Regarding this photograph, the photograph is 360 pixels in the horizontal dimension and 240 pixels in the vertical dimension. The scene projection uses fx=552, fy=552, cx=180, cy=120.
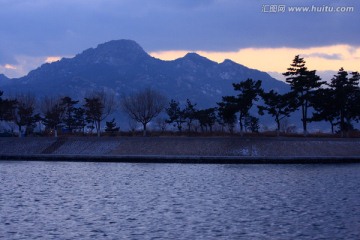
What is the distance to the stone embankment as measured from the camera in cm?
5825

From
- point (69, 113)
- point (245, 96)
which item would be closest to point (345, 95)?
point (245, 96)

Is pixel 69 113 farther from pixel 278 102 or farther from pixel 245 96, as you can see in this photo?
pixel 278 102

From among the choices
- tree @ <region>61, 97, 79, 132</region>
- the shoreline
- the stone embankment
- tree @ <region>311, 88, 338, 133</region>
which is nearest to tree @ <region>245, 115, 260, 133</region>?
tree @ <region>311, 88, 338, 133</region>

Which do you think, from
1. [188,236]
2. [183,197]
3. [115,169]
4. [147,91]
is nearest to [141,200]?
[183,197]

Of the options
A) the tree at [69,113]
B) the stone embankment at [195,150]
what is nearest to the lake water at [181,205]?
the stone embankment at [195,150]

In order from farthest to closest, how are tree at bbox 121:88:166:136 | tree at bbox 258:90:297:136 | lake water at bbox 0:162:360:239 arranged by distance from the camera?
tree at bbox 121:88:166:136, tree at bbox 258:90:297:136, lake water at bbox 0:162:360:239

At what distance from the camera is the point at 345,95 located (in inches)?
3167

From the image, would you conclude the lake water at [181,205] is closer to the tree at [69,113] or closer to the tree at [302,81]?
the tree at [302,81]

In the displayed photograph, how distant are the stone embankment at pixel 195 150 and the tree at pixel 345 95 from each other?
1554 centimetres

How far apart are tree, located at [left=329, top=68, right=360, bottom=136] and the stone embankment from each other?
15.5 metres

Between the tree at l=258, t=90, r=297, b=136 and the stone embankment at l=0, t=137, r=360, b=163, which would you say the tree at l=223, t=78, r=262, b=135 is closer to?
the tree at l=258, t=90, r=297, b=136

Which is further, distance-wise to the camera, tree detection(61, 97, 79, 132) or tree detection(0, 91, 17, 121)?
tree detection(61, 97, 79, 132)

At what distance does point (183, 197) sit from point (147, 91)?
2880 inches

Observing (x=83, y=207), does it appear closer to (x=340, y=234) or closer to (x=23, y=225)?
(x=23, y=225)
